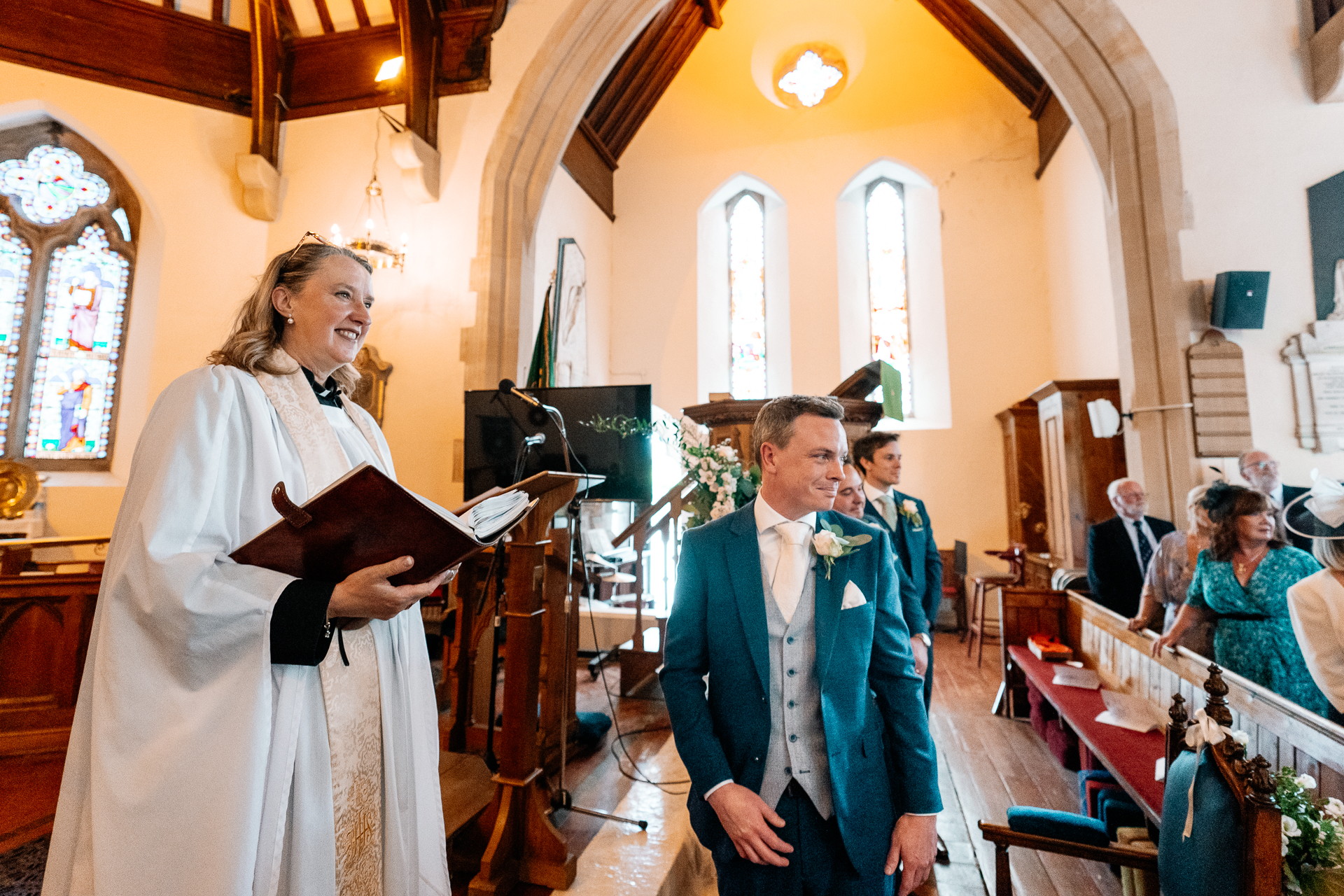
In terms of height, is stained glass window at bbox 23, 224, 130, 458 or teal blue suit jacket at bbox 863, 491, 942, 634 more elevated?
stained glass window at bbox 23, 224, 130, 458

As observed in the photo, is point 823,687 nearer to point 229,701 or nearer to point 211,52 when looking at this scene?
point 229,701

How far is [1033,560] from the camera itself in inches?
276

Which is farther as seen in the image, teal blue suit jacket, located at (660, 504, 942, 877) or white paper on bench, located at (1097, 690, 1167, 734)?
white paper on bench, located at (1097, 690, 1167, 734)

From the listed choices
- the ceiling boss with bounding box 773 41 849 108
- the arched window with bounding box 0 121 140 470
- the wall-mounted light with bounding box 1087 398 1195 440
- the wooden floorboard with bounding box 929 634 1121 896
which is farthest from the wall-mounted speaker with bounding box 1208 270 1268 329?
the arched window with bounding box 0 121 140 470

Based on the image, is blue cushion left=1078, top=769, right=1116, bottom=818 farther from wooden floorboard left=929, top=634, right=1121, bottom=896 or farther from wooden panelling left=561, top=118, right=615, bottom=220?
wooden panelling left=561, top=118, right=615, bottom=220

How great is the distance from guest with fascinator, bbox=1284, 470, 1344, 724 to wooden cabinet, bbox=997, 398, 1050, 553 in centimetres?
546

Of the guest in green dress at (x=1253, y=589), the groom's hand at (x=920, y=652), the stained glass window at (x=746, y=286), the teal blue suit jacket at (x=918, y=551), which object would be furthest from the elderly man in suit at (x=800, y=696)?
the stained glass window at (x=746, y=286)

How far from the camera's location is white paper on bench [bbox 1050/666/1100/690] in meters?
3.54

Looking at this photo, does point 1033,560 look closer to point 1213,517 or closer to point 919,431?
point 919,431

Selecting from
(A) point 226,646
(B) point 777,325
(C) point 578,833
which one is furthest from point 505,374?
(B) point 777,325

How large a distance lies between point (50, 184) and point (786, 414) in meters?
7.22

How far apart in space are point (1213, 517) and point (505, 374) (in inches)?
171

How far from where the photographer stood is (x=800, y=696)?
1.35m

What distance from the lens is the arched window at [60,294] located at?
543cm
